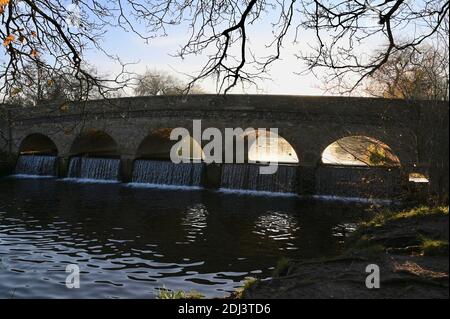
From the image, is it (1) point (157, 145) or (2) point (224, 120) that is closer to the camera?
(2) point (224, 120)

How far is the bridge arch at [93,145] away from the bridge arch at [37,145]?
82.0 inches

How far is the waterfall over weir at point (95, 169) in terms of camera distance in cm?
2223

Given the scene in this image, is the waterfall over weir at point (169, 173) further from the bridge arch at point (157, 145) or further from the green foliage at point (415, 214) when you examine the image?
the green foliage at point (415, 214)

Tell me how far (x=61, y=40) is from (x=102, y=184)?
48.7ft

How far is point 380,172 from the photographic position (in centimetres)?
1145

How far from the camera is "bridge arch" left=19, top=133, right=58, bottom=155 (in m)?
26.8

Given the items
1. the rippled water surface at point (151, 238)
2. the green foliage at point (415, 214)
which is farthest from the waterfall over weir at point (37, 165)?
the green foliage at point (415, 214)

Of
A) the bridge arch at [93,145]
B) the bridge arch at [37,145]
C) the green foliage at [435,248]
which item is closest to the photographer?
the green foliage at [435,248]

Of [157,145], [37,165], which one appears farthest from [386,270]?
[37,165]

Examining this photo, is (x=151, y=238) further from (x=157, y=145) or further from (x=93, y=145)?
(x=93, y=145)

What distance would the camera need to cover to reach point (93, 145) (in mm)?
27609

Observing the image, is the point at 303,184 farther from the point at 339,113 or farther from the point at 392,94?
the point at 392,94

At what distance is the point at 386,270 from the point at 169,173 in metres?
15.7

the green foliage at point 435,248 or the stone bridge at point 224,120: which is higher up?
the stone bridge at point 224,120
